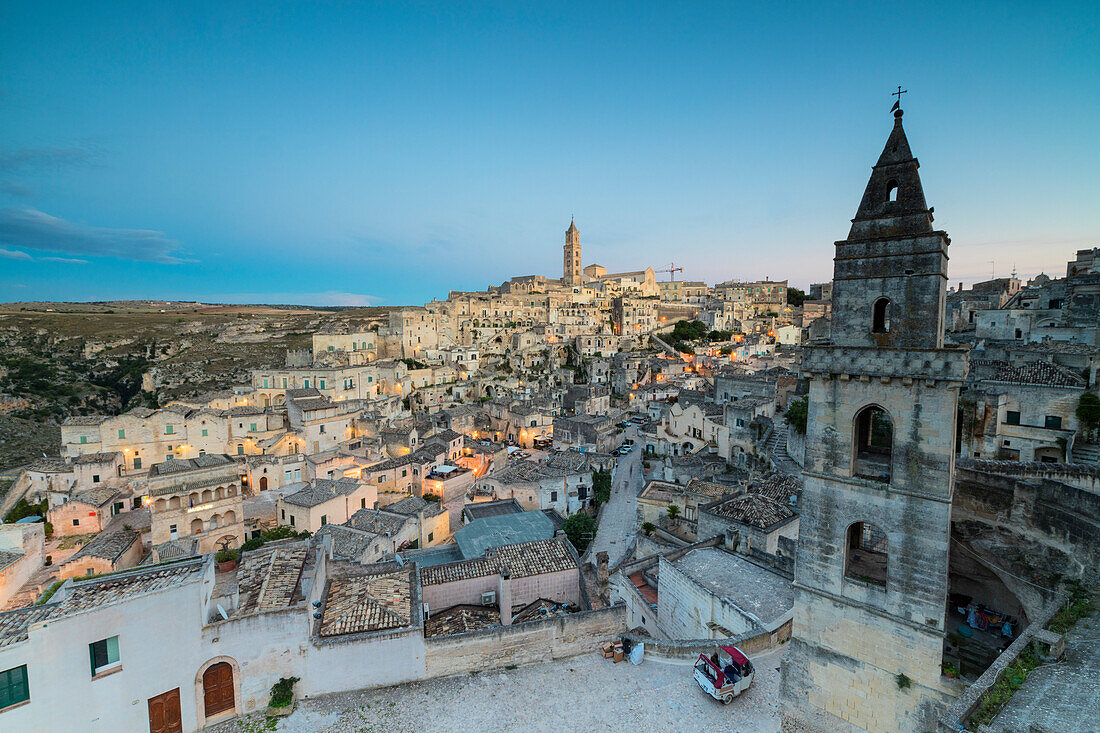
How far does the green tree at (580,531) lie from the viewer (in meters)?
24.0

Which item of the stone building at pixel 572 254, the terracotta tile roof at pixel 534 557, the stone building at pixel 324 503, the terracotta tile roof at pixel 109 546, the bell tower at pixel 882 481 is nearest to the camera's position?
the bell tower at pixel 882 481

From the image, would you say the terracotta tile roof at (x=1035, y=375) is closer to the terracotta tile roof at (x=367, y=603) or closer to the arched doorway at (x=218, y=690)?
the terracotta tile roof at (x=367, y=603)

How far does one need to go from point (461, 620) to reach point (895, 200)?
15.5 metres

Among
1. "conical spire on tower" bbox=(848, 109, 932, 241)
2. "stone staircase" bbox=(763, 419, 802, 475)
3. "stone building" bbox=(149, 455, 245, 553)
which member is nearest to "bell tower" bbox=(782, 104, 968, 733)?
"conical spire on tower" bbox=(848, 109, 932, 241)

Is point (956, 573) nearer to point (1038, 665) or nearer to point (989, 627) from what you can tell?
point (989, 627)

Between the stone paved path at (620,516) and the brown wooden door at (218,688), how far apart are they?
13.7 m

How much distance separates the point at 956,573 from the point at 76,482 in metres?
45.2

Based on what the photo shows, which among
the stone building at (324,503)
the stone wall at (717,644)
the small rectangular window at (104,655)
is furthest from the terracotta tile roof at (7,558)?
the stone wall at (717,644)

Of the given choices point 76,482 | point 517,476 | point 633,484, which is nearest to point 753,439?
point 633,484

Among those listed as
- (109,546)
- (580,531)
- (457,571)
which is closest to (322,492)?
(109,546)

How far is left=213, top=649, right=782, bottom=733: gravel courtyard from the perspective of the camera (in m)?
10.1

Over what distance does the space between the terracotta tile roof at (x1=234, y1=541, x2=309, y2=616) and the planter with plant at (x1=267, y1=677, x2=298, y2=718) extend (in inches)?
70.1

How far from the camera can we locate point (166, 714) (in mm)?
10562

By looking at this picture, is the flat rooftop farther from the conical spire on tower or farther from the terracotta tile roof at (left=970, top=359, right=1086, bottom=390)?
the terracotta tile roof at (left=970, top=359, right=1086, bottom=390)
